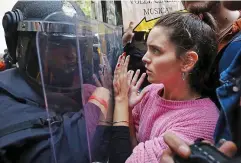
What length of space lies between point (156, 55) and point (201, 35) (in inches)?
5.6

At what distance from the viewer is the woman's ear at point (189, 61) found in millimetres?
746

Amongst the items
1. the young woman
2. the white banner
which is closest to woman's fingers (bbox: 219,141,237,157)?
the young woman

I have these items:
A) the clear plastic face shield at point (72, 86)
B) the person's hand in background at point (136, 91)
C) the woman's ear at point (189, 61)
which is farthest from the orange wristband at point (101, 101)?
the woman's ear at point (189, 61)

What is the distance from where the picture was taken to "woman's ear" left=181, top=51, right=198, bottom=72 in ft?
2.45

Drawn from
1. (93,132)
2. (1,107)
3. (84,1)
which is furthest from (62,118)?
(84,1)

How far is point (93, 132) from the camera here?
0.70 meters

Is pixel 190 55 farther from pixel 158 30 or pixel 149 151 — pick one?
pixel 149 151

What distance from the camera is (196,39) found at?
75 centimetres

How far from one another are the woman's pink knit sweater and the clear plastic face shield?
0.13 m

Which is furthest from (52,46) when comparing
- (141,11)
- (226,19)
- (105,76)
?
(141,11)

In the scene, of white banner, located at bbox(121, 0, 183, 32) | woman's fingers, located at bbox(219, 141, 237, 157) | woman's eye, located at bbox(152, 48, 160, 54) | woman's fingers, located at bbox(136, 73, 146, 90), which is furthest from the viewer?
white banner, located at bbox(121, 0, 183, 32)

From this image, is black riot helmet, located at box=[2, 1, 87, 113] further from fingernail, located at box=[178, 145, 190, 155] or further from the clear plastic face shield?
fingernail, located at box=[178, 145, 190, 155]

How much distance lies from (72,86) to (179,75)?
32 cm

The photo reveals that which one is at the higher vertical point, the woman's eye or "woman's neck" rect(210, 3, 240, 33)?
"woman's neck" rect(210, 3, 240, 33)
